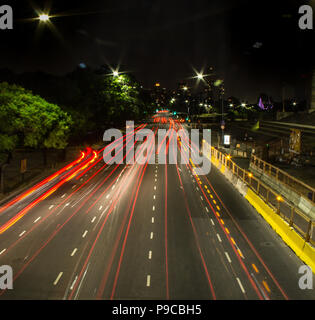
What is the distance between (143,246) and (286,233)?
679 centimetres

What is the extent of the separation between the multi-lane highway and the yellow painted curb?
1.02 feet

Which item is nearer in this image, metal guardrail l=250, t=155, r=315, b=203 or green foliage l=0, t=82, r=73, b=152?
metal guardrail l=250, t=155, r=315, b=203

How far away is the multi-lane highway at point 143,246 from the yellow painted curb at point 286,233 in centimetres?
31

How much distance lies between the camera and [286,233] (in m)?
13.0

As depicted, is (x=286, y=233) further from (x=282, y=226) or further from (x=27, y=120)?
(x=27, y=120)

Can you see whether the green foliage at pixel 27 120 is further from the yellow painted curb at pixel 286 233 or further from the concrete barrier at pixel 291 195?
the concrete barrier at pixel 291 195

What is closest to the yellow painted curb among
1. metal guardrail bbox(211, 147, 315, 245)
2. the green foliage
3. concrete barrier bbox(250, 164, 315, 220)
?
metal guardrail bbox(211, 147, 315, 245)

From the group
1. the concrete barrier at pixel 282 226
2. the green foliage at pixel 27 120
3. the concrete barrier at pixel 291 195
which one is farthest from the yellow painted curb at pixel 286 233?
the green foliage at pixel 27 120

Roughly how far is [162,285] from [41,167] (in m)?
24.4

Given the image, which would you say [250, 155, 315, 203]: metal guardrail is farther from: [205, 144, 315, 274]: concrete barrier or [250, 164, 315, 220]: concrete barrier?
[205, 144, 315, 274]: concrete barrier

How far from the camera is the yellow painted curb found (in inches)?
432

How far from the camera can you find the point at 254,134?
60281mm
